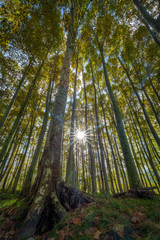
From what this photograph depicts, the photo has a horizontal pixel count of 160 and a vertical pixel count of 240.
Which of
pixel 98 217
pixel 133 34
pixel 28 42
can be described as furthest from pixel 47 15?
pixel 98 217

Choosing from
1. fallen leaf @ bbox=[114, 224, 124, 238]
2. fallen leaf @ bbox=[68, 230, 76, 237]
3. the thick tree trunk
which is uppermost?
the thick tree trunk

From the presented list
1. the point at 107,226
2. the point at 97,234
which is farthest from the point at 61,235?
the point at 107,226

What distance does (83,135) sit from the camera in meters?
9.95

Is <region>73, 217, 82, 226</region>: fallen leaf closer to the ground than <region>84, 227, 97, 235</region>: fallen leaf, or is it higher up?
higher up

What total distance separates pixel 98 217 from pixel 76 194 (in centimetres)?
95

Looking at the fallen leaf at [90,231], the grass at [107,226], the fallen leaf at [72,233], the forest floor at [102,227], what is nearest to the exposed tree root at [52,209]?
the forest floor at [102,227]

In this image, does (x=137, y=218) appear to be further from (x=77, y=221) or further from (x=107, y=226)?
(x=77, y=221)

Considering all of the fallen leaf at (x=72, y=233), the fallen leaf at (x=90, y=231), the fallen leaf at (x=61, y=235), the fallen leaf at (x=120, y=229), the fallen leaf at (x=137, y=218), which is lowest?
the fallen leaf at (x=61, y=235)

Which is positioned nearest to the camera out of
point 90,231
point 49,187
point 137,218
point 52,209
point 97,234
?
point 97,234

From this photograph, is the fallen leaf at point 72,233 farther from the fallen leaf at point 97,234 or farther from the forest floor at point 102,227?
the fallen leaf at point 97,234

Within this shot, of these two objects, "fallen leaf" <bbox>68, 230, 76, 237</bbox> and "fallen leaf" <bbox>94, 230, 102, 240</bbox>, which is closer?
"fallen leaf" <bbox>94, 230, 102, 240</bbox>

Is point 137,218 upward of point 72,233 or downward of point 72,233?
upward

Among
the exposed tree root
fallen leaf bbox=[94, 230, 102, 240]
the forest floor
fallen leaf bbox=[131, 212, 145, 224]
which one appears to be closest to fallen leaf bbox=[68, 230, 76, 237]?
the forest floor

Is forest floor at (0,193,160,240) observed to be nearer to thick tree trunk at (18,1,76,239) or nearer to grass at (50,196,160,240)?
grass at (50,196,160,240)
